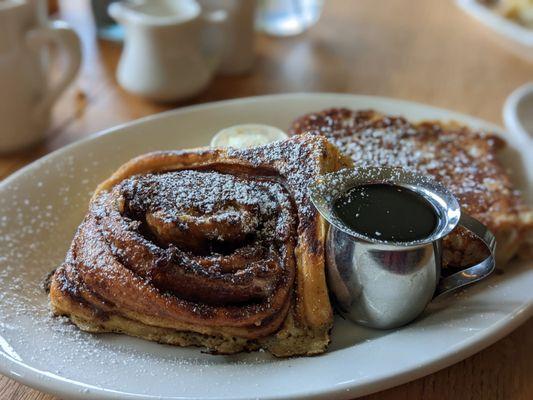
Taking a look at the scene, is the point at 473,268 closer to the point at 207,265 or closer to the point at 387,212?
the point at 387,212

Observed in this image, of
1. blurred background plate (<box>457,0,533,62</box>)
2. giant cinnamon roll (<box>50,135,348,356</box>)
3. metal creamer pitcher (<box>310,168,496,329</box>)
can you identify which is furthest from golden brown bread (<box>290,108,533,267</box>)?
blurred background plate (<box>457,0,533,62</box>)

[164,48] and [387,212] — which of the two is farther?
[164,48]

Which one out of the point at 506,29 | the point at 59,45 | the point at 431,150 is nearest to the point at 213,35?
the point at 59,45

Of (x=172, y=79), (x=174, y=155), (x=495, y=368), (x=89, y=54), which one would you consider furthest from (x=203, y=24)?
(x=495, y=368)

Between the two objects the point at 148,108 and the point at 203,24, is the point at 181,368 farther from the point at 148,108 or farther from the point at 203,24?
the point at 203,24

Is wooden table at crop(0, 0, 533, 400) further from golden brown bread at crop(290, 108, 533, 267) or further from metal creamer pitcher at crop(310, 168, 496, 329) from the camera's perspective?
metal creamer pitcher at crop(310, 168, 496, 329)

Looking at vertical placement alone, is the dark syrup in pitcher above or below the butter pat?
above

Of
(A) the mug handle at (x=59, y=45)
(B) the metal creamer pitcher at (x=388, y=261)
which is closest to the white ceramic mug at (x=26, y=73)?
(A) the mug handle at (x=59, y=45)
